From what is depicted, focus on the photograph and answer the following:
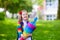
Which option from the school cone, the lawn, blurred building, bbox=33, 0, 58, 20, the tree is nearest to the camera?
the school cone

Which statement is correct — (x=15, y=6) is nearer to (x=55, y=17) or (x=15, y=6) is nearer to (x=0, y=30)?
(x=0, y=30)

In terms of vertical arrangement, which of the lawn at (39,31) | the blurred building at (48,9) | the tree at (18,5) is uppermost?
the tree at (18,5)

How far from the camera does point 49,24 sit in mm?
9633

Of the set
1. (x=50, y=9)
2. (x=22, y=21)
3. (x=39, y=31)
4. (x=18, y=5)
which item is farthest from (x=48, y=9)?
(x=22, y=21)

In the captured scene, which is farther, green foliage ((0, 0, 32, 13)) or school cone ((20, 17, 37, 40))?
green foliage ((0, 0, 32, 13))

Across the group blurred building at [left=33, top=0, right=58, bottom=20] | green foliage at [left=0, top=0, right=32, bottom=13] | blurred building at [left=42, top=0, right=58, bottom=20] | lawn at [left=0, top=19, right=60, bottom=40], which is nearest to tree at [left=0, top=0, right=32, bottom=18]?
green foliage at [left=0, top=0, right=32, bottom=13]

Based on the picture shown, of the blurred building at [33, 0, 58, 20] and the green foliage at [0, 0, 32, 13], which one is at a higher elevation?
the green foliage at [0, 0, 32, 13]

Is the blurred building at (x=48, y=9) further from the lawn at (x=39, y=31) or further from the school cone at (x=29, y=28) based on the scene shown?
the school cone at (x=29, y=28)

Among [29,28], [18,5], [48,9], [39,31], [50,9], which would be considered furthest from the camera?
[48,9]

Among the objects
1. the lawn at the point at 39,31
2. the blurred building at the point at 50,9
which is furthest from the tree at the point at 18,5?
the blurred building at the point at 50,9

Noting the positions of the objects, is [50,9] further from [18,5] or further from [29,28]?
[29,28]

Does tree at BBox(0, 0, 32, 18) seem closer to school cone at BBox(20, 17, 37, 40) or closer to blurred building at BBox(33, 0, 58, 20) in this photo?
blurred building at BBox(33, 0, 58, 20)

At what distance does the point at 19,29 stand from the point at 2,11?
565 cm

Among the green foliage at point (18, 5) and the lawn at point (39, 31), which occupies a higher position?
the green foliage at point (18, 5)
